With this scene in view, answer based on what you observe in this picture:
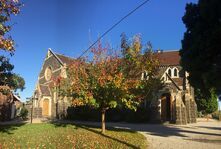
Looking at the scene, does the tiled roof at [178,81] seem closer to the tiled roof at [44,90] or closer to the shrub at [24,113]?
the tiled roof at [44,90]

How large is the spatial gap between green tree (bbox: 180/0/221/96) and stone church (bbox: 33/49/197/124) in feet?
28.0

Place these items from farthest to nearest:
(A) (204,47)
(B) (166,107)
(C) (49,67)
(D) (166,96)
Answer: (C) (49,67), (D) (166,96), (B) (166,107), (A) (204,47)

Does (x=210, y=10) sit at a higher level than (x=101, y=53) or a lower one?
higher

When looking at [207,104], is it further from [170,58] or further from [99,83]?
[99,83]

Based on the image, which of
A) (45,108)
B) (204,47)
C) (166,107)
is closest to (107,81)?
(204,47)

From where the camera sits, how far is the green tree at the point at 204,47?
16.3 meters

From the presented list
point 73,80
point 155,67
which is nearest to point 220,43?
point 155,67

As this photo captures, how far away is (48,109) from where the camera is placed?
153 feet

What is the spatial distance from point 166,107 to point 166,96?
1433mm

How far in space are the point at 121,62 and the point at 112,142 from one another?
627 centimetres

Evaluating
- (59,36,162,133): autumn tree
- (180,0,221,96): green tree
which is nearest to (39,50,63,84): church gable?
(59,36,162,133): autumn tree

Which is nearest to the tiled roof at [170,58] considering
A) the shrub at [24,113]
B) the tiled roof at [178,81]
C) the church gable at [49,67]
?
the tiled roof at [178,81]

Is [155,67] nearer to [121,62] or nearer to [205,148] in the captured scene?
[121,62]

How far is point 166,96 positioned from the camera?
1422 inches
